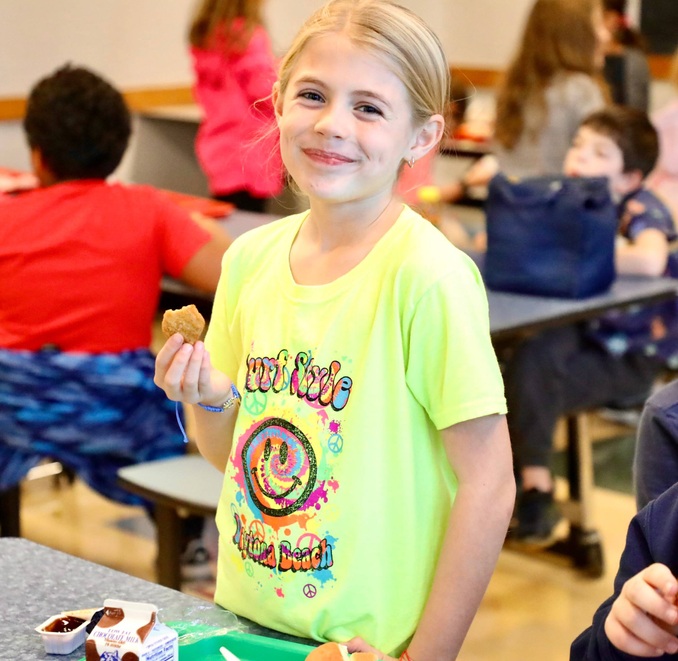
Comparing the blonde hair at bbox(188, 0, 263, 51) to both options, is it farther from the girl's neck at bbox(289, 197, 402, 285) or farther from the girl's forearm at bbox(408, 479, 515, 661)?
the girl's forearm at bbox(408, 479, 515, 661)

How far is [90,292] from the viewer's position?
2.82m

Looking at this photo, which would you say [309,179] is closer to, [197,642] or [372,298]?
[372,298]

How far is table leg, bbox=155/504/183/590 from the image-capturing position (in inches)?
102

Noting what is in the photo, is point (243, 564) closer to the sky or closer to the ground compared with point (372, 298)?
closer to the ground

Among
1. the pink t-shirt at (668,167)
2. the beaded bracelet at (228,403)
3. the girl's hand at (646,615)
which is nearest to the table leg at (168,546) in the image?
the beaded bracelet at (228,403)

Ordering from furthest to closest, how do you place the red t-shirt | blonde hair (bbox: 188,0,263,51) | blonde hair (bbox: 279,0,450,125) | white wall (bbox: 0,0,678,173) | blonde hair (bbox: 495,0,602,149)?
white wall (bbox: 0,0,678,173), blonde hair (bbox: 188,0,263,51), blonde hair (bbox: 495,0,602,149), the red t-shirt, blonde hair (bbox: 279,0,450,125)

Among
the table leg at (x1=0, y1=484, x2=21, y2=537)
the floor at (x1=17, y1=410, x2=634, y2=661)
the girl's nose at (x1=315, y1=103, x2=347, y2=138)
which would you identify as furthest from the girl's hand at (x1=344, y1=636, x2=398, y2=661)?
the table leg at (x1=0, y1=484, x2=21, y2=537)

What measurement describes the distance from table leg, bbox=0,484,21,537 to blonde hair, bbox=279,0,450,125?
75.6 inches

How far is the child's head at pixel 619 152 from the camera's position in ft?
11.7

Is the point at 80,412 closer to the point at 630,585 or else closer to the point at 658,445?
the point at 658,445

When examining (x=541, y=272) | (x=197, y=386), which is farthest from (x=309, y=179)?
(x=541, y=272)

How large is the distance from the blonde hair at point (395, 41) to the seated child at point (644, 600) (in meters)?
0.50

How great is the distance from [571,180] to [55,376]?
1.40 meters

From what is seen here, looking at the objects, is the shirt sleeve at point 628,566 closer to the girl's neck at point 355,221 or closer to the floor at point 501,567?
the girl's neck at point 355,221
